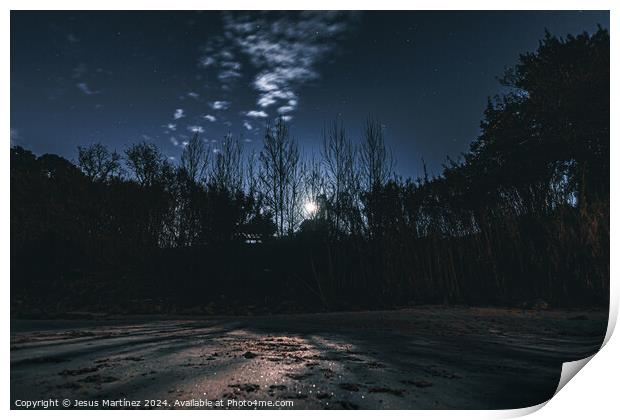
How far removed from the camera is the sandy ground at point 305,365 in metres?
1.33

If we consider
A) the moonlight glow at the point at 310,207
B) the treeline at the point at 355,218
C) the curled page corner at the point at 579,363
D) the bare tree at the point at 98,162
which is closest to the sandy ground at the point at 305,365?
the curled page corner at the point at 579,363

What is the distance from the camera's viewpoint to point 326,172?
3193 millimetres

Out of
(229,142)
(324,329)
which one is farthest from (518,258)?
(229,142)

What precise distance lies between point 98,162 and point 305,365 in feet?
6.68

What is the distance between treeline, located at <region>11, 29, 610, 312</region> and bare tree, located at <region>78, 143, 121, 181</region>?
13mm

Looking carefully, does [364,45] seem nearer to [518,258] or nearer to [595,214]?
[595,214]

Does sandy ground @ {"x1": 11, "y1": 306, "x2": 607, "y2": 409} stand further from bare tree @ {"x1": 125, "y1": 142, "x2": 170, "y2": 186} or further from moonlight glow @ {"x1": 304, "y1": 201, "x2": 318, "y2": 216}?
moonlight glow @ {"x1": 304, "y1": 201, "x2": 318, "y2": 216}

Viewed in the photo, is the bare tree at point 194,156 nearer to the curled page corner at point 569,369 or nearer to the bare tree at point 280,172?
→ the bare tree at point 280,172

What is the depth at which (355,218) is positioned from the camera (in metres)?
3.93

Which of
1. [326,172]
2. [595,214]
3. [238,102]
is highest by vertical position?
[238,102]

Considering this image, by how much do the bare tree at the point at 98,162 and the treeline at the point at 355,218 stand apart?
1cm

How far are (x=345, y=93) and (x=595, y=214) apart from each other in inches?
73.5

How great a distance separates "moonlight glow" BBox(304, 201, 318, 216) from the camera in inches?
139

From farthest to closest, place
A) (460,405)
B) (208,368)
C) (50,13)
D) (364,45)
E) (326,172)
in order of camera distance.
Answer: (326,172)
(364,45)
(50,13)
(208,368)
(460,405)
